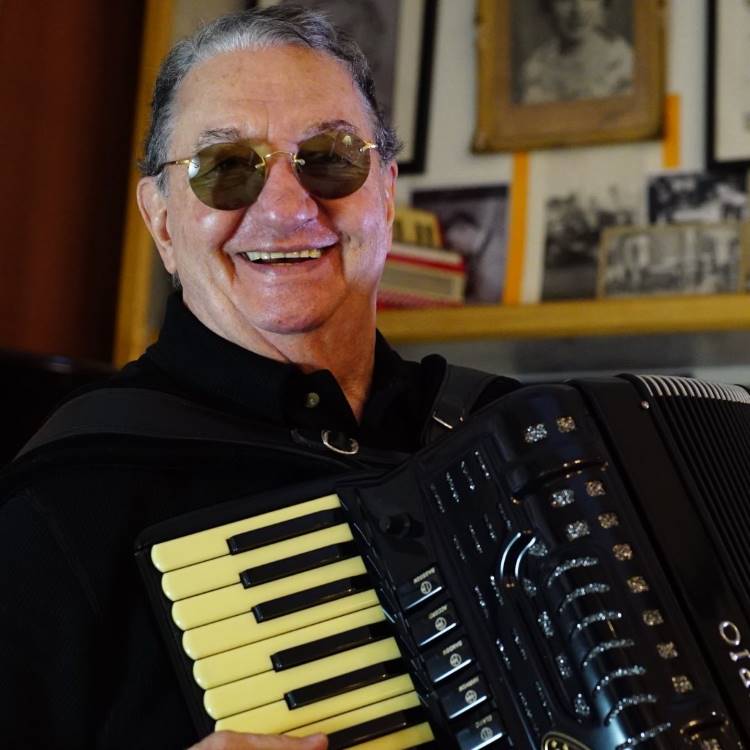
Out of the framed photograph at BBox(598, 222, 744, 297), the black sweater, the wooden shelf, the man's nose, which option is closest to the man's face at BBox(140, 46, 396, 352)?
the man's nose

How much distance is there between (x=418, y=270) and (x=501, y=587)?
4.18 feet

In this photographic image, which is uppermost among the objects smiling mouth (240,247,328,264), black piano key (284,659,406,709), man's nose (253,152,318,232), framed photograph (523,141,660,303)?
framed photograph (523,141,660,303)

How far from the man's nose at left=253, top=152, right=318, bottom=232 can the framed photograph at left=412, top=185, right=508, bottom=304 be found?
3.17 feet

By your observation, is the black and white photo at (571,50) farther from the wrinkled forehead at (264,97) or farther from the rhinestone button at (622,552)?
the rhinestone button at (622,552)

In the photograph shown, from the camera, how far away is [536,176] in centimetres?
214

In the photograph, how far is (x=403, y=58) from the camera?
224cm

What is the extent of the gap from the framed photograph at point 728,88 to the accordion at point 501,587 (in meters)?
1.10

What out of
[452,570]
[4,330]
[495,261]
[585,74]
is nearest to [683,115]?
[585,74]

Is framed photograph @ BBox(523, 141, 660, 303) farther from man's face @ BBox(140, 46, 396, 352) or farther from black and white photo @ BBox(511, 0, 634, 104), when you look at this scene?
man's face @ BBox(140, 46, 396, 352)

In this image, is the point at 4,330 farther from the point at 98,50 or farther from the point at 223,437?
the point at 223,437

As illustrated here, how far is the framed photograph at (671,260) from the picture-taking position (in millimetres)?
1992

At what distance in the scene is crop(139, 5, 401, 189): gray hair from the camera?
1.25 m

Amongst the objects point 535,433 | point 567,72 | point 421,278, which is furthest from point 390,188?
point 567,72

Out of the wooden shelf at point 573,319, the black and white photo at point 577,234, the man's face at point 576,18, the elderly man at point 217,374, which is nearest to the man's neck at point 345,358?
the elderly man at point 217,374
